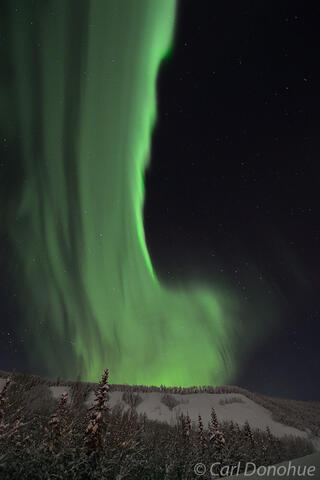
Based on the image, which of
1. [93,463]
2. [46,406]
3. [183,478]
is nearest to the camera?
[93,463]

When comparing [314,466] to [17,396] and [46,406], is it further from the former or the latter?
[17,396]

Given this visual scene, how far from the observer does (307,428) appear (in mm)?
100250

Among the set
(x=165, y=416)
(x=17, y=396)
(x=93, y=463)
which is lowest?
(x=93, y=463)

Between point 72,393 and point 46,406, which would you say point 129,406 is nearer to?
point 72,393

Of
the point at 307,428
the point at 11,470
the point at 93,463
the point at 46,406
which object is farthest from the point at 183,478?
the point at 307,428

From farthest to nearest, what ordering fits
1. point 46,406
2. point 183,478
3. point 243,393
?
point 243,393 < point 46,406 < point 183,478

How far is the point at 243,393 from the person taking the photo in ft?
468

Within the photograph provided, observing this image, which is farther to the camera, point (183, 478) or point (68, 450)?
point (183, 478)

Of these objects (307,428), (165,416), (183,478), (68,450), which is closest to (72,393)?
(165,416)

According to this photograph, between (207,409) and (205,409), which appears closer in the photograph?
(207,409)

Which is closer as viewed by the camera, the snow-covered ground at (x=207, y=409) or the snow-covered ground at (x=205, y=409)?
the snow-covered ground at (x=205, y=409)

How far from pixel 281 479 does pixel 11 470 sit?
793 inches

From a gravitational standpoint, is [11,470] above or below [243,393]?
below

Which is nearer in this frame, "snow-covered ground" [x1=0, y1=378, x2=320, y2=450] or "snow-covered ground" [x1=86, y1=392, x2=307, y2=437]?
"snow-covered ground" [x1=0, y1=378, x2=320, y2=450]
